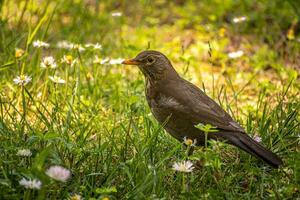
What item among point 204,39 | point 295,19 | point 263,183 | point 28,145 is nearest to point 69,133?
point 28,145

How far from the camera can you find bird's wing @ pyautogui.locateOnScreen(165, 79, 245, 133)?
14.0 ft

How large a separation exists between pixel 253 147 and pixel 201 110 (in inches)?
18.1

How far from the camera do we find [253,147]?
4.04m

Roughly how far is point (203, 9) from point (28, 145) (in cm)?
473

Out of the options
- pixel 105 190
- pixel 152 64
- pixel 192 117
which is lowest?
pixel 105 190

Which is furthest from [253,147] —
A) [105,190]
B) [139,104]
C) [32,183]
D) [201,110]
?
[32,183]

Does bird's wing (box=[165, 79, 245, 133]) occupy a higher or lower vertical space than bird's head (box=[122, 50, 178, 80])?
lower

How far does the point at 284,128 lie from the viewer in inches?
177

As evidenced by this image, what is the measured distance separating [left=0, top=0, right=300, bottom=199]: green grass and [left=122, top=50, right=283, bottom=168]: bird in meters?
0.10

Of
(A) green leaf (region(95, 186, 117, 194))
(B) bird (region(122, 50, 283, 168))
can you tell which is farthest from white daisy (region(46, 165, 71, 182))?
(B) bird (region(122, 50, 283, 168))

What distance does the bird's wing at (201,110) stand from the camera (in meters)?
4.27

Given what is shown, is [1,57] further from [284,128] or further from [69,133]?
[284,128]

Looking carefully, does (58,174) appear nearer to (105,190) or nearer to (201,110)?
(105,190)

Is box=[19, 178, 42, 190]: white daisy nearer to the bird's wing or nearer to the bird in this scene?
the bird
